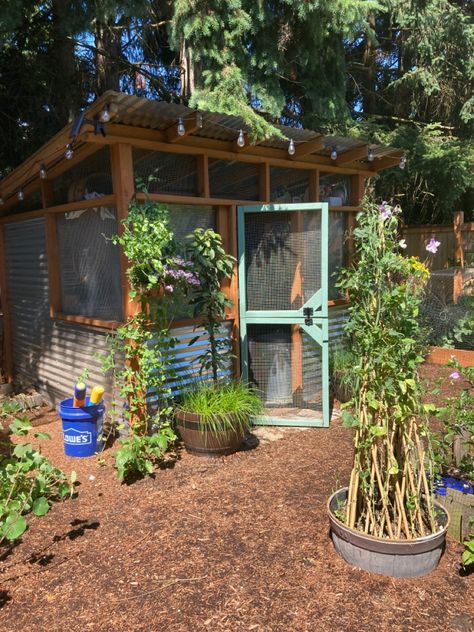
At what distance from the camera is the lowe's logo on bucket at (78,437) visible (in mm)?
4008

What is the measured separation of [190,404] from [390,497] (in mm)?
1805

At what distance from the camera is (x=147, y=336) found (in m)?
3.83

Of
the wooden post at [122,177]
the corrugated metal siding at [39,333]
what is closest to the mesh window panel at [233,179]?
the wooden post at [122,177]

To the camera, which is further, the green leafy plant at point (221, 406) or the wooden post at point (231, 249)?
the wooden post at point (231, 249)

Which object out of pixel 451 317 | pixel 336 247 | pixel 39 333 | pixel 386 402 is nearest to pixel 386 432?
pixel 386 402

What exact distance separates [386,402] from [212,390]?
1914 mm

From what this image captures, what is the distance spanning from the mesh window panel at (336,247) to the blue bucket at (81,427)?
8.79 ft

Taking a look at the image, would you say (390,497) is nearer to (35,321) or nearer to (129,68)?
(35,321)

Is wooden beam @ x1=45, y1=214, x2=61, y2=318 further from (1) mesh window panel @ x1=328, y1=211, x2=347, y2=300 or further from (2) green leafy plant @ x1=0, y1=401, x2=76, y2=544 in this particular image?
(1) mesh window panel @ x1=328, y1=211, x2=347, y2=300

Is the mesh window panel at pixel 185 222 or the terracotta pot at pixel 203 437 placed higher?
the mesh window panel at pixel 185 222

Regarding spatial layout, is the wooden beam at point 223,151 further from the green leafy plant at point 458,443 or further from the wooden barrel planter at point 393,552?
the wooden barrel planter at point 393,552

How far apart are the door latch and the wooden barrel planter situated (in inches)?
87.2

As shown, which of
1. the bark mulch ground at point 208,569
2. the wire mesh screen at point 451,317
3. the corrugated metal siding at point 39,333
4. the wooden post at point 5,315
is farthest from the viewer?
the wire mesh screen at point 451,317

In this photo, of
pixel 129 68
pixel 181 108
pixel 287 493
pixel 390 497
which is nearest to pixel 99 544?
pixel 287 493
